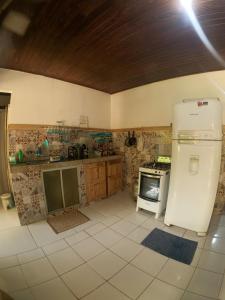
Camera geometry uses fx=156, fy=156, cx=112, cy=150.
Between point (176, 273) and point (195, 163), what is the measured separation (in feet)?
4.11

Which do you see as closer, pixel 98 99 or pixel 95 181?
pixel 95 181

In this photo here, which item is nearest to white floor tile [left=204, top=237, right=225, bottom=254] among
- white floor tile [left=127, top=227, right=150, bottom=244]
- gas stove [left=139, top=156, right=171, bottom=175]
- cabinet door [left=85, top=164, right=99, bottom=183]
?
white floor tile [left=127, top=227, right=150, bottom=244]

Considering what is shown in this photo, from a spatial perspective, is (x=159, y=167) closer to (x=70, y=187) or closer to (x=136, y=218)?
(x=136, y=218)

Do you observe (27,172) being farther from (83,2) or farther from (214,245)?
(214,245)

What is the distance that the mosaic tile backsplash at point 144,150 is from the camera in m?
2.57

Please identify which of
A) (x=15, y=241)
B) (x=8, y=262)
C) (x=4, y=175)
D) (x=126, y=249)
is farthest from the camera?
(x=4, y=175)

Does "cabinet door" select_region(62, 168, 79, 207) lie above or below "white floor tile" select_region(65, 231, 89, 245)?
above

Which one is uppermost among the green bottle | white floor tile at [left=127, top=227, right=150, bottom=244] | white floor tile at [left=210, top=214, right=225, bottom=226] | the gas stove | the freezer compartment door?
the freezer compartment door

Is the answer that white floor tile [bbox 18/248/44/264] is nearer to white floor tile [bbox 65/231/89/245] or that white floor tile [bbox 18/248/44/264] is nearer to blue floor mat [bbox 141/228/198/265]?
white floor tile [bbox 65/231/89/245]

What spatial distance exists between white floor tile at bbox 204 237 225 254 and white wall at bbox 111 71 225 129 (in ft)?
6.41

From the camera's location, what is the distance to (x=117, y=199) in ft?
10.7

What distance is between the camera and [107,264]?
1633mm

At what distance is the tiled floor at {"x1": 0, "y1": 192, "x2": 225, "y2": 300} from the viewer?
134cm

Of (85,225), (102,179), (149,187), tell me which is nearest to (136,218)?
(149,187)
